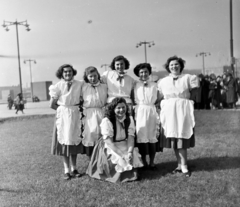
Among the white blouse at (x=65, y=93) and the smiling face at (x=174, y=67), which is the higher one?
the smiling face at (x=174, y=67)

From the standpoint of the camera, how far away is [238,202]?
292 cm

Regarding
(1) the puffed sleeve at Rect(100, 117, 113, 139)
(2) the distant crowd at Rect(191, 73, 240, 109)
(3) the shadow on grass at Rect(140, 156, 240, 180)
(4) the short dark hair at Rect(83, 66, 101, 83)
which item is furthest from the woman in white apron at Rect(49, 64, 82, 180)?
(2) the distant crowd at Rect(191, 73, 240, 109)

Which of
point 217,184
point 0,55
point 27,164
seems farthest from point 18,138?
point 217,184

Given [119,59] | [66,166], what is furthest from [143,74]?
[66,166]

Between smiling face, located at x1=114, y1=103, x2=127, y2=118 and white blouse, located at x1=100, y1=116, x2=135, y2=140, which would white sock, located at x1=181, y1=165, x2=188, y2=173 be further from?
smiling face, located at x1=114, y1=103, x2=127, y2=118

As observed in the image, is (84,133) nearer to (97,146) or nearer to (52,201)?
(97,146)

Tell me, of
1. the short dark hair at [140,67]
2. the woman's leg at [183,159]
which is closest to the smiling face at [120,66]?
the short dark hair at [140,67]

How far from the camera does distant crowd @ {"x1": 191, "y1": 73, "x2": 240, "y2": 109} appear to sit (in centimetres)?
1144

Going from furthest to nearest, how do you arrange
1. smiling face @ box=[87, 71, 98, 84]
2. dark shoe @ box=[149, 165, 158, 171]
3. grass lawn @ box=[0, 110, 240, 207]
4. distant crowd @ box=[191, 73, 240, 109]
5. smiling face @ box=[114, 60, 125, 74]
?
distant crowd @ box=[191, 73, 240, 109], dark shoe @ box=[149, 165, 158, 171], smiling face @ box=[114, 60, 125, 74], smiling face @ box=[87, 71, 98, 84], grass lawn @ box=[0, 110, 240, 207]

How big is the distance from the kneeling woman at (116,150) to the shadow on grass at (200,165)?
0.88 ft

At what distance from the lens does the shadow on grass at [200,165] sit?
397cm

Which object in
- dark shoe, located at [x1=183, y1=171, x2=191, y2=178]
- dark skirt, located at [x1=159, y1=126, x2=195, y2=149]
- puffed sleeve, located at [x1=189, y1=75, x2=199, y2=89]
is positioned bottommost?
dark shoe, located at [x1=183, y1=171, x2=191, y2=178]

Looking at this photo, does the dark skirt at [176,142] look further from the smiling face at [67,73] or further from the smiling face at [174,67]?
the smiling face at [67,73]

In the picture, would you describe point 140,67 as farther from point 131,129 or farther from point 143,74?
point 131,129
